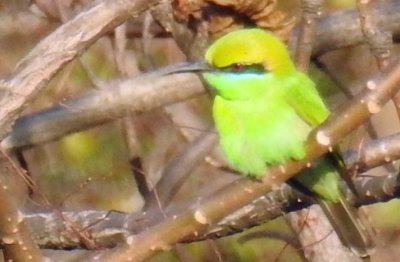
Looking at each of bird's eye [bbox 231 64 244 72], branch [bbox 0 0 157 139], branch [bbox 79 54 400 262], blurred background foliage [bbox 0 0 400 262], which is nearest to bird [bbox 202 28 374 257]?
bird's eye [bbox 231 64 244 72]

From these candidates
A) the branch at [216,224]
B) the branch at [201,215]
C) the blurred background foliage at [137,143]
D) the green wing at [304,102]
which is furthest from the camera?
the blurred background foliage at [137,143]

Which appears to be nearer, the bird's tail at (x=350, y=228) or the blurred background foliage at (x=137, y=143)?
the bird's tail at (x=350, y=228)

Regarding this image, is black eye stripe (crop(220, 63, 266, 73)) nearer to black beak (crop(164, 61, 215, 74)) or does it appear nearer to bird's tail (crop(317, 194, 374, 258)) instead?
black beak (crop(164, 61, 215, 74))

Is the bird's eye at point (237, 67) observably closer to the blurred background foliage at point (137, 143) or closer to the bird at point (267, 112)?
the bird at point (267, 112)

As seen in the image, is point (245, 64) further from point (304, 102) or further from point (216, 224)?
point (216, 224)

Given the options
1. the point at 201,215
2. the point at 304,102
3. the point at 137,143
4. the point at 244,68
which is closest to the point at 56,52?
the point at 244,68

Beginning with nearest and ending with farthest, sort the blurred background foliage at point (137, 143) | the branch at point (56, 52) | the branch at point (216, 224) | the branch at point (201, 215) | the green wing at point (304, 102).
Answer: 1. the branch at point (201, 215)
2. the branch at point (56, 52)
3. the green wing at point (304, 102)
4. the branch at point (216, 224)
5. the blurred background foliage at point (137, 143)

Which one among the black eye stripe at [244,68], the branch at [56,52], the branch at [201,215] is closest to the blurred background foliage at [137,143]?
the branch at [56,52]

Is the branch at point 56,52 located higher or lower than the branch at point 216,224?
higher
